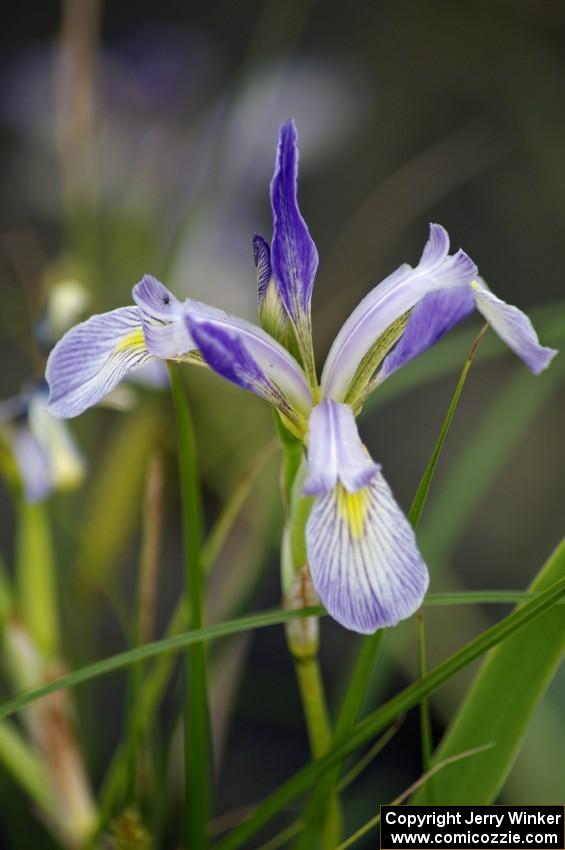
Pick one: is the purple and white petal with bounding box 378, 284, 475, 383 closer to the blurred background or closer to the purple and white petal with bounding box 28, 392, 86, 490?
the blurred background

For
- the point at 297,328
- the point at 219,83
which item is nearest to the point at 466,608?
the point at 297,328

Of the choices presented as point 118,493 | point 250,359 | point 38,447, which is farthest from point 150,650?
point 118,493

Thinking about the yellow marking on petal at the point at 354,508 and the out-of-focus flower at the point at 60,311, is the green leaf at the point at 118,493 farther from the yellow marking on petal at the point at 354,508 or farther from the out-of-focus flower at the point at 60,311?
the yellow marking on petal at the point at 354,508

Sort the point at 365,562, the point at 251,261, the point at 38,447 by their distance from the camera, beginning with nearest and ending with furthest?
the point at 365,562 → the point at 38,447 → the point at 251,261

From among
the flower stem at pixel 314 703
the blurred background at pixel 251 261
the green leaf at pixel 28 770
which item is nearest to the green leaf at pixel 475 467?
the blurred background at pixel 251 261

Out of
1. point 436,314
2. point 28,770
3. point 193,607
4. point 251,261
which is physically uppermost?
point 251,261

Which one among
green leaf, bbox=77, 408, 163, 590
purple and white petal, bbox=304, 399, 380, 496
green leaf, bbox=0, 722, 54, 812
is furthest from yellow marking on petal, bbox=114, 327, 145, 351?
green leaf, bbox=77, 408, 163, 590

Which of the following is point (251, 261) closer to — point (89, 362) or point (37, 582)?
point (37, 582)
